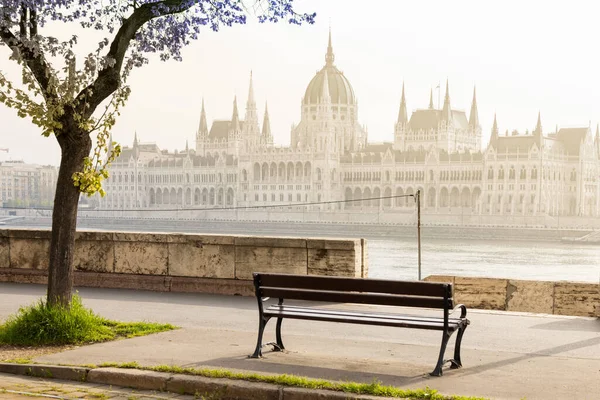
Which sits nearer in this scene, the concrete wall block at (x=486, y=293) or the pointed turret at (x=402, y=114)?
the concrete wall block at (x=486, y=293)

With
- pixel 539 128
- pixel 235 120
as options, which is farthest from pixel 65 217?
pixel 235 120

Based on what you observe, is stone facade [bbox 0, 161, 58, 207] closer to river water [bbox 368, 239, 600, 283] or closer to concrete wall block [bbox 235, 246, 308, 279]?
river water [bbox 368, 239, 600, 283]

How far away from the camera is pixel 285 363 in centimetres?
351

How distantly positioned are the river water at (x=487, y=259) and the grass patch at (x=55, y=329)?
33.3 m

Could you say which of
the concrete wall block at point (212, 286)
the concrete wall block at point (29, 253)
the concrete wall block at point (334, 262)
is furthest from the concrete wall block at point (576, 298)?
the concrete wall block at point (29, 253)

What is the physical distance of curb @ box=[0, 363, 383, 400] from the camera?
118 inches

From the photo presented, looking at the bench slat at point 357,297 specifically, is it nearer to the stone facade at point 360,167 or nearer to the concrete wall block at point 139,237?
the concrete wall block at point 139,237

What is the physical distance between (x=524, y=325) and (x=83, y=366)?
2569 millimetres

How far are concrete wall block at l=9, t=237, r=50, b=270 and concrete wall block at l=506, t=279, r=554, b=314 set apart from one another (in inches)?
160

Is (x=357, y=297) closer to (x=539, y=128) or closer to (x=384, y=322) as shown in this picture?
(x=384, y=322)

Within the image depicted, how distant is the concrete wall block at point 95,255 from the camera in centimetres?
644

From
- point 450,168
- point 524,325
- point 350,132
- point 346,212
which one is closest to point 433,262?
point 346,212

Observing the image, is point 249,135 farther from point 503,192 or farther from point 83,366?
point 83,366

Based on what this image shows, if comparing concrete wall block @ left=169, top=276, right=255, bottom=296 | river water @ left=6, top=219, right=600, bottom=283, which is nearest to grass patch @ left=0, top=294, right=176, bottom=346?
concrete wall block @ left=169, top=276, right=255, bottom=296
